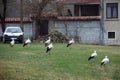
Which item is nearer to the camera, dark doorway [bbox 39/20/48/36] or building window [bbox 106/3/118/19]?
building window [bbox 106/3/118/19]

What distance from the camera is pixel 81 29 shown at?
53.9 meters

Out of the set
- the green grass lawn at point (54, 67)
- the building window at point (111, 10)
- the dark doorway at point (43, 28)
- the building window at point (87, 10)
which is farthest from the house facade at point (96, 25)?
the green grass lawn at point (54, 67)

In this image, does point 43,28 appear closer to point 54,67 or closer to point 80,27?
point 80,27

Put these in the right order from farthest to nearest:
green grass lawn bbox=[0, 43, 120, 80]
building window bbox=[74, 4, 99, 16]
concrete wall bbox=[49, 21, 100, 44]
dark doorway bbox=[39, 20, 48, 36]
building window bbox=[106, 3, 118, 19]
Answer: building window bbox=[74, 4, 99, 16] → dark doorway bbox=[39, 20, 48, 36] → building window bbox=[106, 3, 118, 19] → concrete wall bbox=[49, 21, 100, 44] → green grass lawn bbox=[0, 43, 120, 80]

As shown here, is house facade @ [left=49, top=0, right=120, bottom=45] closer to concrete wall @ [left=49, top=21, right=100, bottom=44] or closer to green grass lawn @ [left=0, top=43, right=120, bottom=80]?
concrete wall @ [left=49, top=21, right=100, bottom=44]

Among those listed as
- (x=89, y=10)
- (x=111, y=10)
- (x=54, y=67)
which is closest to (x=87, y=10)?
(x=89, y=10)

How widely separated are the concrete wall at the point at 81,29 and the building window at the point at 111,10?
6.90ft

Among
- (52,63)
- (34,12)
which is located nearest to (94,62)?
(52,63)

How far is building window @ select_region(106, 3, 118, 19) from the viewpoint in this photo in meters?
55.2

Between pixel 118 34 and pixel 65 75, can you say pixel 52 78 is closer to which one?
pixel 65 75

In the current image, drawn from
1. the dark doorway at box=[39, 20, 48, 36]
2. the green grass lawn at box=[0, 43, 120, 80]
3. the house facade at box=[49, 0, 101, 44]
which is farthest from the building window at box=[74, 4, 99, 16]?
the green grass lawn at box=[0, 43, 120, 80]

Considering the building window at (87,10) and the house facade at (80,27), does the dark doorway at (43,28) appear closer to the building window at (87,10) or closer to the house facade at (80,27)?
the house facade at (80,27)

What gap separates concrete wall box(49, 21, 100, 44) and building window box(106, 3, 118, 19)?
210 centimetres

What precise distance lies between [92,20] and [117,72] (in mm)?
25971
